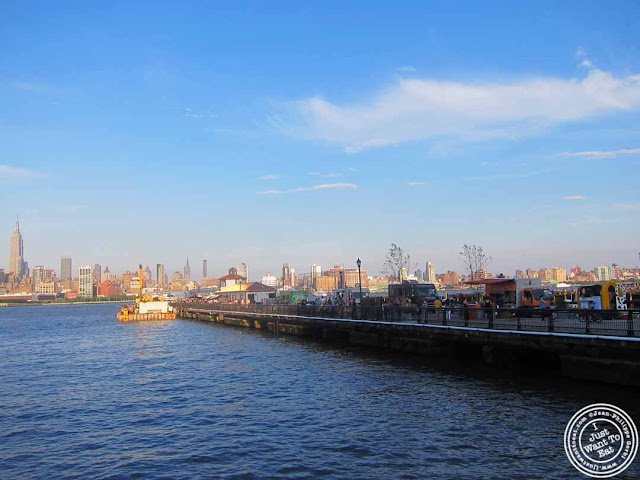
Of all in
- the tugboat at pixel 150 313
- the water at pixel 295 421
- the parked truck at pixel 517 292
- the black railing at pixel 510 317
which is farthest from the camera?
the tugboat at pixel 150 313

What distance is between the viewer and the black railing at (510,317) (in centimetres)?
2148

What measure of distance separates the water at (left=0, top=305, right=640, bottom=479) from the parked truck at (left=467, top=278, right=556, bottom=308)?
32.0ft

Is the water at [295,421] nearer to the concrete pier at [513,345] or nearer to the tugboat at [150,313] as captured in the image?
the concrete pier at [513,345]

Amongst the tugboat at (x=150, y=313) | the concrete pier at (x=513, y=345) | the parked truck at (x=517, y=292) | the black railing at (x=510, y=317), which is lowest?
the tugboat at (x=150, y=313)

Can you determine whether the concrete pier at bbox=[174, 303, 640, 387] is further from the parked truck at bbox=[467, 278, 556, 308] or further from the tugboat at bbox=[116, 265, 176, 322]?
the tugboat at bbox=[116, 265, 176, 322]

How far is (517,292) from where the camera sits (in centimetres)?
3969

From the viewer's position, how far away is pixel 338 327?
4400 centimetres

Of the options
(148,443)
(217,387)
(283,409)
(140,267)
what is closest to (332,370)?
(217,387)

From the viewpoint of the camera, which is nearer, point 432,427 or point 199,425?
point 432,427

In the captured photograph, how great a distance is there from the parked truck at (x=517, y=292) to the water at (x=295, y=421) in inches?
384

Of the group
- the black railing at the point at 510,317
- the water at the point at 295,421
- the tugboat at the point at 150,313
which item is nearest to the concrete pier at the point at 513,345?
the black railing at the point at 510,317

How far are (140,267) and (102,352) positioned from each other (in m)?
54.3

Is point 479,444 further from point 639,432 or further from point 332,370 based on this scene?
point 332,370

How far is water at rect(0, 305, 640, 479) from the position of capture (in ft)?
48.8
